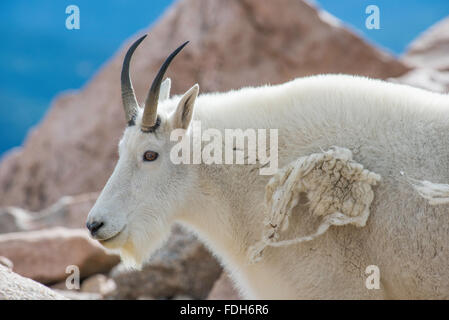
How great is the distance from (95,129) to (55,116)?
162cm

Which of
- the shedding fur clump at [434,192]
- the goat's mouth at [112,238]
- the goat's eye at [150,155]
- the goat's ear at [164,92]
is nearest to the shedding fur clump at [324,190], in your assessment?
the shedding fur clump at [434,192]

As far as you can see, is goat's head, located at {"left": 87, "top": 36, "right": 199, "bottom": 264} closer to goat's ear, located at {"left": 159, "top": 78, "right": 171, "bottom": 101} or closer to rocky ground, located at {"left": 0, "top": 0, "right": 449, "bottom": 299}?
goat's ear, located at {"left": 159, "top": 78, "right": 171, "bottom": 101}

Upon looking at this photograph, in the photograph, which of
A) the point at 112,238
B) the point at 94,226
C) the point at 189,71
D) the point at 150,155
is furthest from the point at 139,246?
the point at 189,71

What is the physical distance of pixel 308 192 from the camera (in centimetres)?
357

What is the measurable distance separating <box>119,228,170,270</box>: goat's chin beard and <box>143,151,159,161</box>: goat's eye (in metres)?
0.53

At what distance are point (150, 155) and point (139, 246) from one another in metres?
0.65

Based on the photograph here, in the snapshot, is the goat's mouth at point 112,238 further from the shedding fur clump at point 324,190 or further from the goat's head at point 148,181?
the shedding fur clump at point 324,190

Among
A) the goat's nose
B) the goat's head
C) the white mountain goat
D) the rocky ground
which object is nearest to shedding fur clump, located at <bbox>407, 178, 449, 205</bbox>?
the white mountain goat

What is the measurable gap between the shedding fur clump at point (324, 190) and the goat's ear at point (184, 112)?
0.78 metres

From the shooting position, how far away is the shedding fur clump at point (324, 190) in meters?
3.44

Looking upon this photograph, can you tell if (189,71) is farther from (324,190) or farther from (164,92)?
(324,190)

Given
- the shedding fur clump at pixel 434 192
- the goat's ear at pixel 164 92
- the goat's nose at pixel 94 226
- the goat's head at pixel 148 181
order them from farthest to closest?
the goat's ear at pixel 164 92 < the goat's head at pixel 148 181 < the goat's nose at pixel 94 226 < the shedding fur clump at pixel 434 192

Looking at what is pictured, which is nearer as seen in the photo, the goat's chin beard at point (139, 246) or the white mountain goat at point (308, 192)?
the white mountain goat at point (308, 192)

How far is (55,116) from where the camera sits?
13750 mm
